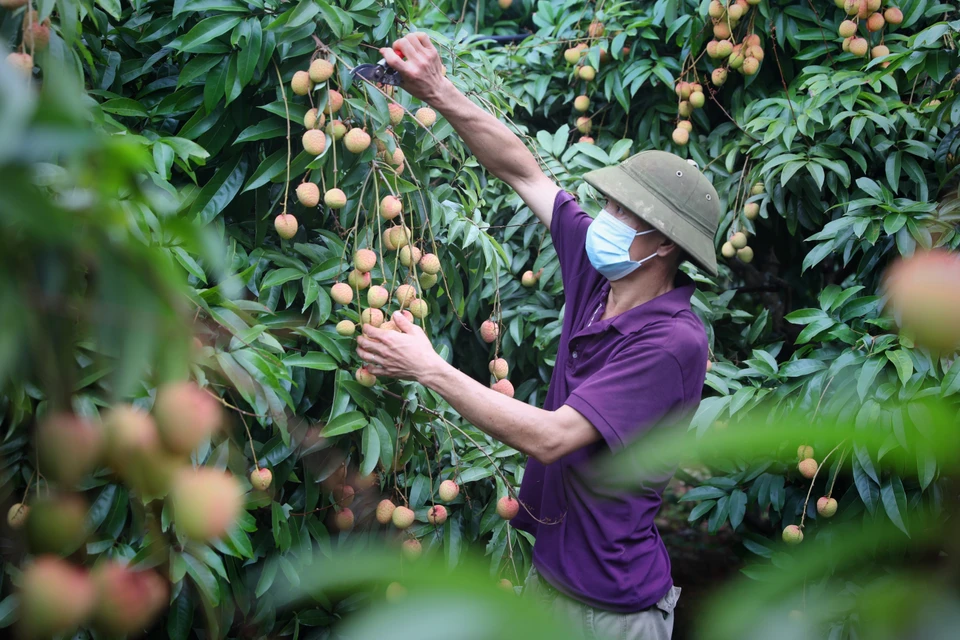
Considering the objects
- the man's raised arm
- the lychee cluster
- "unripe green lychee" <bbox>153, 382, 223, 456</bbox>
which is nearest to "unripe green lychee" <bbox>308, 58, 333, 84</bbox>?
the man's raised arm

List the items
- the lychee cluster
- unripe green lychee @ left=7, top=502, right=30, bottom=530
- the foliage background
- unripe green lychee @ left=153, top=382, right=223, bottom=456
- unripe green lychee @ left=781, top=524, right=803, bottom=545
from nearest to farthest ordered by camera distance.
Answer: the foliage background → unripe green lychee @ left=153, top=382, right=223, bottom=456 → unripe green lychee @ left=7, top=502, right=30, bottom=530 → unripe green lychee @ left=781, top=524, right=803, bottom=545 → the lychee cluster

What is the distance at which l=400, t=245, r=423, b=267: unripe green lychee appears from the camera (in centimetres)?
153

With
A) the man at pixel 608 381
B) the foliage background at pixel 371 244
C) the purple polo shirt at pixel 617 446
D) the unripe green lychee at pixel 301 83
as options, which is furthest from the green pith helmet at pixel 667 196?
the unripe green lychee at pixel 301 83

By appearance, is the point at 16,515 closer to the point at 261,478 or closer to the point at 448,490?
the point at 261,478

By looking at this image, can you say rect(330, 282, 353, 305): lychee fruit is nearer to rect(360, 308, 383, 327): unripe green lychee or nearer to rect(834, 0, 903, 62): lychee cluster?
rect(360, 308, 383, 327): unripe green lychee

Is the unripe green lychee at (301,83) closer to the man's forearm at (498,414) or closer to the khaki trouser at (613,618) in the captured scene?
the man's forearm at (498,414)

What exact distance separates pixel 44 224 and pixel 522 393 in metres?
2.18

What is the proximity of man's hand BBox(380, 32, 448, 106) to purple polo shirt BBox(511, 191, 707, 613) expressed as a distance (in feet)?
1.91

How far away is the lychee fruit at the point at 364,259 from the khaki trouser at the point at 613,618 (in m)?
0.67

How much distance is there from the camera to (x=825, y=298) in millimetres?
2154

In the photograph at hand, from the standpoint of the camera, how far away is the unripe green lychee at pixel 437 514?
5.77 feet

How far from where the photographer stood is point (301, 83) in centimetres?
144

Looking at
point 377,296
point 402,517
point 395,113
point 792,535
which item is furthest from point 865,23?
point 402,517

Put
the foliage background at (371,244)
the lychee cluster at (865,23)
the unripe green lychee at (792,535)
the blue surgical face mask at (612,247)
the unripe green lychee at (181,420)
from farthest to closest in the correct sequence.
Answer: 1. the lychee cluster at (865,23)
2. the unripe green lychee at (792,535)
3. the blue surgical face mask at (612,247)
4. the unripe green lychee at (181,420)
5. the foliage background at (371,244)
